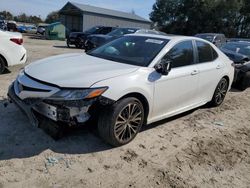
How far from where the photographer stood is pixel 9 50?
7414 millimetres

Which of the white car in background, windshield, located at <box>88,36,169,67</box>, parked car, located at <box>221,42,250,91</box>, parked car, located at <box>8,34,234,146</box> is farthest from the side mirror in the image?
the white car in background

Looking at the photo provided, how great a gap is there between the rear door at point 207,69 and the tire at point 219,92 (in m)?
0.19

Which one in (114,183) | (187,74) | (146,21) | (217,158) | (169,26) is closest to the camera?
(114,183)

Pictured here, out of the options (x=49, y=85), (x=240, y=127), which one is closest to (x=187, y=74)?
(x=240, y=127)

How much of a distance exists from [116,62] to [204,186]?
2.22 meters

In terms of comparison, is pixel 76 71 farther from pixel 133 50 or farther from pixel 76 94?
pixel 133 50

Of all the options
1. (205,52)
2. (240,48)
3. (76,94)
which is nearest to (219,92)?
(205,52)

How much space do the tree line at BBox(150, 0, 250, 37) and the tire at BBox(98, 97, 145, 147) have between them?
42.6 meters

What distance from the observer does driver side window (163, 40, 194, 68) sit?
4.51m

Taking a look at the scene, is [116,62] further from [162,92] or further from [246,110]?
[246,110]

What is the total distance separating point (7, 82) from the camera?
6.80m

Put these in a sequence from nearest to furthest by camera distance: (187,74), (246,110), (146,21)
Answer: (187,74) → (246,110) → (146,21)

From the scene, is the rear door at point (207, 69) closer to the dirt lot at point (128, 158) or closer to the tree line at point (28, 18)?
the dirt lot at point (128, 158)

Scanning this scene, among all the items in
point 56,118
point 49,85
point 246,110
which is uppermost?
point 49,85
